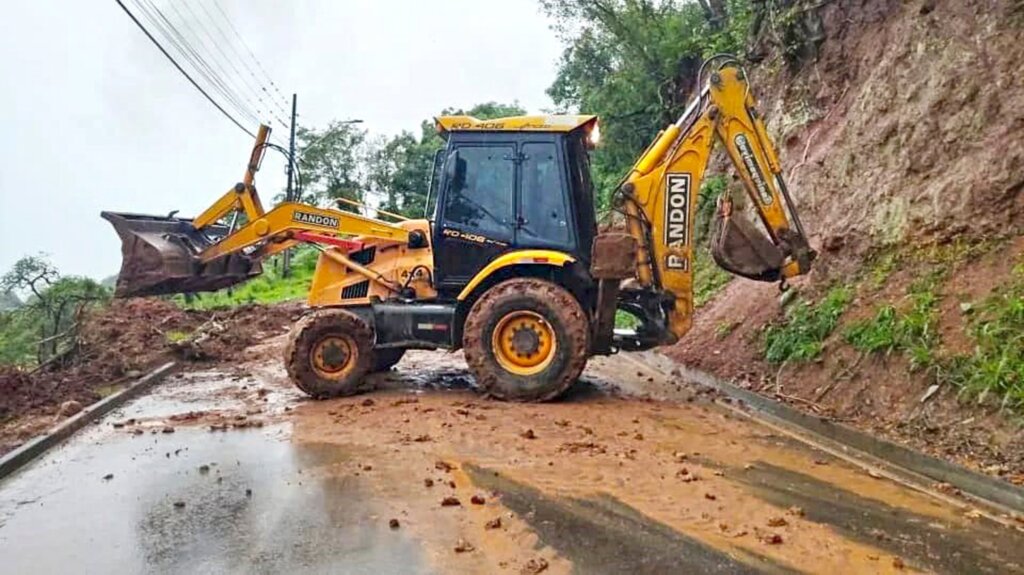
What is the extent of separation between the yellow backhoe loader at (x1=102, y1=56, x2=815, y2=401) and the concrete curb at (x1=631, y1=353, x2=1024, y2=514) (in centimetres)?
133

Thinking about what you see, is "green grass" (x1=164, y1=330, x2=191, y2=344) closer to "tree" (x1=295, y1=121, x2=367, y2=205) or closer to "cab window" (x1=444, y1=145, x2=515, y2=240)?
"cab window" (x1=444, y1=145, x2=515, y2=240)

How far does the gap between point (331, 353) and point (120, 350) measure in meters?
5.33

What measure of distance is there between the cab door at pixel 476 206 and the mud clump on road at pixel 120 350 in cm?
467

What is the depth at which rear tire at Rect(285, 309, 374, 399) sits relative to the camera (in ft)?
33.7

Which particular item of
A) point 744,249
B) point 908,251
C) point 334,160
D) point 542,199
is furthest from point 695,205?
point 334,160

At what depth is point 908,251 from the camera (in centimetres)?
1007

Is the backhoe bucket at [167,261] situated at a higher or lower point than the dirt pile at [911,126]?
lower

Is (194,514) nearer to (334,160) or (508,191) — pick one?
(508,191)

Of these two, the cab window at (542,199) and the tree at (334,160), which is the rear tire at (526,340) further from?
the tree at (334,160)

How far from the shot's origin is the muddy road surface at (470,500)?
200 inches

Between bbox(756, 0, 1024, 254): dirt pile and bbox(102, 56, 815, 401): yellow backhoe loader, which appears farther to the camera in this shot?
bbox(756, 0, 1024, 254): dirt pile

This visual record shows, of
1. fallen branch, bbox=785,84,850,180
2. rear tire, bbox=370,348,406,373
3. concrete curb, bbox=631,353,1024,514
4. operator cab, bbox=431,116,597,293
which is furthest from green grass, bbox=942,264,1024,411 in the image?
rear tire, bbox=370,348,406,373

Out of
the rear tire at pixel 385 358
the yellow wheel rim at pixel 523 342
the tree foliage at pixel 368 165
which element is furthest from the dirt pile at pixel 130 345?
the tree foliage at pixel 368 165

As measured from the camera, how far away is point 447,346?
401 inches
